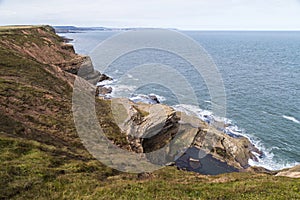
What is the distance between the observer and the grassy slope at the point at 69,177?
16.1 meters

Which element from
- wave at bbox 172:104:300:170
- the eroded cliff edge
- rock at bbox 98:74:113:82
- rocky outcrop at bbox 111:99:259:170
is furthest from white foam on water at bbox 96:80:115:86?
rocky outcrop at bbox 111:99:259:170

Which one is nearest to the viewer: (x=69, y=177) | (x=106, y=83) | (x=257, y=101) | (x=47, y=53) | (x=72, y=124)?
(x=69, y=177)

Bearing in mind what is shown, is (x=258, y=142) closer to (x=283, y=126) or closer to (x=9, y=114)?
(x=283, y=126)

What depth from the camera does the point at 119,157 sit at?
27719 mm

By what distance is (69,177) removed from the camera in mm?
18062

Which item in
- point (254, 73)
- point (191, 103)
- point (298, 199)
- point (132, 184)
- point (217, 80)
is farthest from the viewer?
point (254, 73)

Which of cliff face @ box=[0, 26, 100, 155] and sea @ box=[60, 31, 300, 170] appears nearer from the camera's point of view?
cliff face @ box=[0, 26, 100, 155]

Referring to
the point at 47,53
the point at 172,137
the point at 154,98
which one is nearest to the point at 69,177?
the point at 172,137

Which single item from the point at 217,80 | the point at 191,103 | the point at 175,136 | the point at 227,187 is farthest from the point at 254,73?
the point at 227,187

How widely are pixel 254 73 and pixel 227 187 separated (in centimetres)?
9792

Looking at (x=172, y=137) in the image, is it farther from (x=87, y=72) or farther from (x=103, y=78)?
(x=103, y=78)

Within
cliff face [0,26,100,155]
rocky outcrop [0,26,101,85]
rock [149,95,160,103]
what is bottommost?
rock [149,95,160,103]

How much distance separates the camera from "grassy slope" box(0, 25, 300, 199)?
16.1 meters

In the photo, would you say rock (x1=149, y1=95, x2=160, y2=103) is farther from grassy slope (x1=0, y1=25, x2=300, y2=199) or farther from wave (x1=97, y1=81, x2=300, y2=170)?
grassy slope (x1=0, y1=25, x2=300, y2=199)
